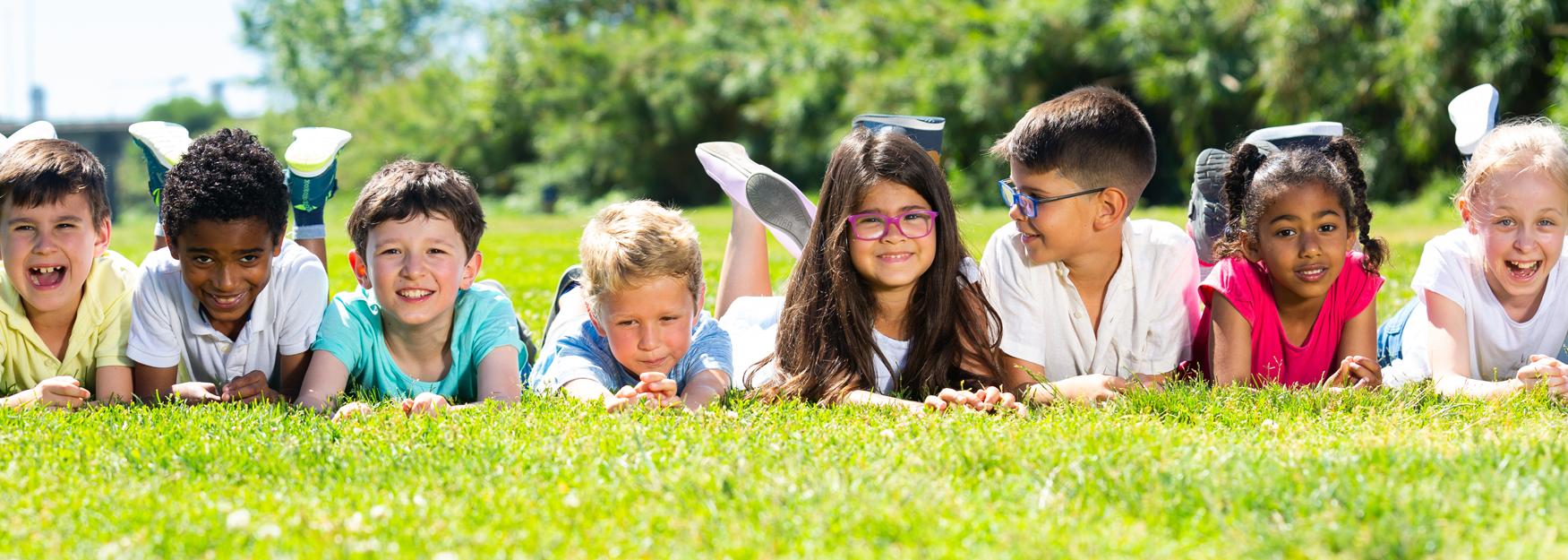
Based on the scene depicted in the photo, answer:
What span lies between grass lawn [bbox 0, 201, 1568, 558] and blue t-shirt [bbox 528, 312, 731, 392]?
420 millimetres

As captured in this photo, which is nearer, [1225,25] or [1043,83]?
[1225,25]

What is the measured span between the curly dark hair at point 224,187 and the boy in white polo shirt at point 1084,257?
107 inches

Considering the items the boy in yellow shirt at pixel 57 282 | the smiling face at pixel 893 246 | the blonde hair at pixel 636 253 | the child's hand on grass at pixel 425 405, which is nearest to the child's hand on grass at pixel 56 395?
the boy in yellow shirt at pixel 57 282

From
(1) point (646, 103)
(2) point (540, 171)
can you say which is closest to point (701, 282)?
(1) point (646, 103)

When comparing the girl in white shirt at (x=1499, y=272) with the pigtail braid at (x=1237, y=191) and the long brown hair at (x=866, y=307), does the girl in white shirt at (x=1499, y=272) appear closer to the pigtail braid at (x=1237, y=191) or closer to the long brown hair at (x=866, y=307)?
the pigtail braid at (x=1237, y=191)

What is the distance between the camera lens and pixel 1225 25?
20.2 meters

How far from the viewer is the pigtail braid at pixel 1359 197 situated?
5.21m

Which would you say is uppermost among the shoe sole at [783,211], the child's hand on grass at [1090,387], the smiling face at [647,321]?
the shoe sole at [783,211]

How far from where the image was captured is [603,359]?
5.23 meters

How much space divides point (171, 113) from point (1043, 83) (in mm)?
99730

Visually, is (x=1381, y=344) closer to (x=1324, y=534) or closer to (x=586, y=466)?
(x=1324, y=534)

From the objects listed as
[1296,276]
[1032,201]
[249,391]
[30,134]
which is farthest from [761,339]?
[30,134]

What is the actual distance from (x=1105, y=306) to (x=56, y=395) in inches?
153

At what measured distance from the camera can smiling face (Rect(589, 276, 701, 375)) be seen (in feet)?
16.3
